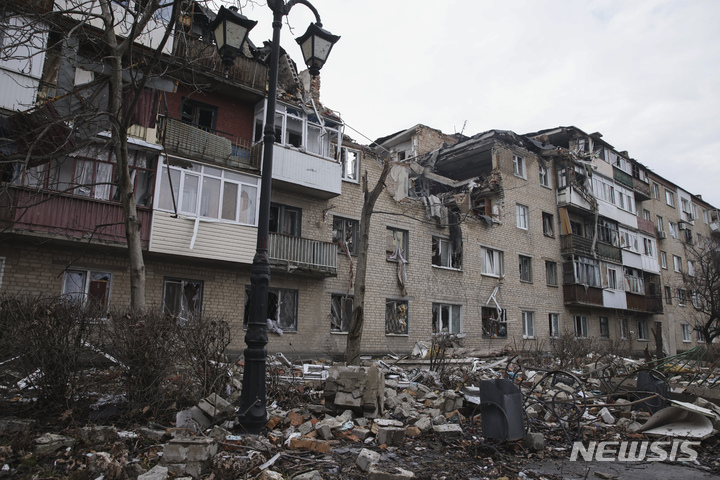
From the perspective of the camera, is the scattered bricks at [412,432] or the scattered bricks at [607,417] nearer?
the scattered bricks at [412,432]

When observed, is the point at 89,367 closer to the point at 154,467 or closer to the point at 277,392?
Result: the point at 154,467

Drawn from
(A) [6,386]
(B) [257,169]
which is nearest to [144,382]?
(A) [6,386]

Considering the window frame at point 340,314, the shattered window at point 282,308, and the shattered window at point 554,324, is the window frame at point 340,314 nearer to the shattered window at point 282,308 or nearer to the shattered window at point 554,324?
the shattered window at point 282,308

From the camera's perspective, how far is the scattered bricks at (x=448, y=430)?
670 centimetres

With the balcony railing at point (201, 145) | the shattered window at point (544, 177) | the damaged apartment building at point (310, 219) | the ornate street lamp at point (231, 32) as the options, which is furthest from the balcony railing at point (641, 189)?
the ornate street lamp at point (231, 32)

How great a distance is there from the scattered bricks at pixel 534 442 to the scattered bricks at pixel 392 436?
5.21ft

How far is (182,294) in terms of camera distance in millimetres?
15164

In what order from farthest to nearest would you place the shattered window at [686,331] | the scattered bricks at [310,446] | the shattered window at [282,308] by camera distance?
the shattered window at [686,331], the shattered window at [282,308], the scattered bricks at [310,446]

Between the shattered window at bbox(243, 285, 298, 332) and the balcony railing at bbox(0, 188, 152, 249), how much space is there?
5.20 metres

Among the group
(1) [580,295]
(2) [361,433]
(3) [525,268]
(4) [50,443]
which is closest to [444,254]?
(3) [525,268]

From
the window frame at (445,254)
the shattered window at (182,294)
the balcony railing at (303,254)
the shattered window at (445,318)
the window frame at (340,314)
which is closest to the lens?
the shattered window at (182,294)

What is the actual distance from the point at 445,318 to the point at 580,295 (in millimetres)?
10583

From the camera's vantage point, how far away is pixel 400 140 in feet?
95.8

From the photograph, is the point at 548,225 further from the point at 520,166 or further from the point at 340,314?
the point at 340,314
